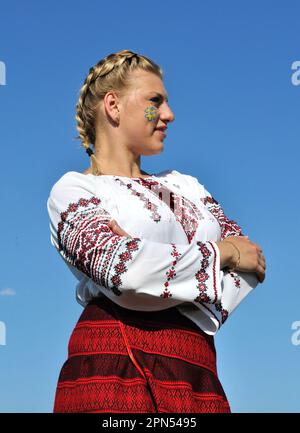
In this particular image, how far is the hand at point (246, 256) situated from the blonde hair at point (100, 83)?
2.06ft

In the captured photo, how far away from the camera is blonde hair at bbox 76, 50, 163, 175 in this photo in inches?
140

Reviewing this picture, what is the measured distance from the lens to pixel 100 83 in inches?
141

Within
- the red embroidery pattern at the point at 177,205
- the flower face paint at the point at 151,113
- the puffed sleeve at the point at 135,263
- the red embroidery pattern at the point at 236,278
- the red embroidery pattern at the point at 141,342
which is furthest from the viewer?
the flower face paint at the point at 151,113

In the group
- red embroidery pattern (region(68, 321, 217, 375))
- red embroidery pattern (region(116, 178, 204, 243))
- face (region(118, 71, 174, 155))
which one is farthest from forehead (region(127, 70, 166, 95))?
red embroidery pattern (region(68, 321, 217, 375))

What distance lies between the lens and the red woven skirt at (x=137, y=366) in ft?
10.0

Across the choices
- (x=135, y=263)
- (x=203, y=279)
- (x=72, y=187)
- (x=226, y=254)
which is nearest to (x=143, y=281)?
(x=135, y=263)

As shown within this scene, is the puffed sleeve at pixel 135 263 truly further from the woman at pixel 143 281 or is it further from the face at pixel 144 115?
the face at pixel 144 115

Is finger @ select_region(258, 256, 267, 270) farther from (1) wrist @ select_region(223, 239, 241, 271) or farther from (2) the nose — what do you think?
(2) the nose

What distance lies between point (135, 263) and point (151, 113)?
0.74 m

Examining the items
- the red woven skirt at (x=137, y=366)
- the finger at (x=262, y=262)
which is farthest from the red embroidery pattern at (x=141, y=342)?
the finger at (x=262, y=262)

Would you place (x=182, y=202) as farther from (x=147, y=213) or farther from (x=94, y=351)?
(x=94, y=351)

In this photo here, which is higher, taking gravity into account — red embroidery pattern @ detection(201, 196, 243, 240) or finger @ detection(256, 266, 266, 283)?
red embroidery pattern @ detection(201, 196, 243, 240)

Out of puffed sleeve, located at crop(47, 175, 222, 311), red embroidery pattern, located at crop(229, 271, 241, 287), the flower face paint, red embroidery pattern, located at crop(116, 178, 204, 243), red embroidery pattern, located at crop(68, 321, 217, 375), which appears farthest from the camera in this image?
the flower face paint
